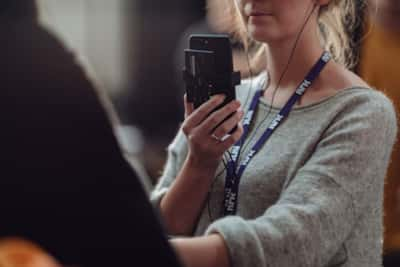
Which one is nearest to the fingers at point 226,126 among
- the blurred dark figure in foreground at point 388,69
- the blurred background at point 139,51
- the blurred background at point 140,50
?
the blurred dark figure in foreground at point 388,69

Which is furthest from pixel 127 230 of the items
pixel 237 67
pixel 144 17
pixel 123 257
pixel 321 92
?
pixel 144 17

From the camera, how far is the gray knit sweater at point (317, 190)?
100 cm

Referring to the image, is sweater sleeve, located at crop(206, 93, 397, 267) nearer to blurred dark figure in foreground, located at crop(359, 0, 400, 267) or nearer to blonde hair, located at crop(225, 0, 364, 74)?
blonde hair, located at crop(225, 0, 364, 74)

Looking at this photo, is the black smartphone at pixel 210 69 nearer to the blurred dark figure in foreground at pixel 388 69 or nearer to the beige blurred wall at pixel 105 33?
the blurred dark figure in foreground at pixel 388 69

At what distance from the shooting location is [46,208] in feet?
2.10

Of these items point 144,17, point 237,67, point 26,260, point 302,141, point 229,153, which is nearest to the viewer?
point 26,260

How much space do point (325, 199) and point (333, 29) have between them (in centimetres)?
49

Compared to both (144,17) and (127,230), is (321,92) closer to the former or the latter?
(127,230)

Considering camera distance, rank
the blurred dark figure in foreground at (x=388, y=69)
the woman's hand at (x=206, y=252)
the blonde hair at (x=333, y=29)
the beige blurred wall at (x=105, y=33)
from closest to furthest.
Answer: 1. the woman's hand at (x=206, y=252)
2. the blonde hair at (x=333, y=29)
3. the blurred dark figure in foreground at (x=388, y=69)
4. the beige blurred wall at (x=105, y=33)

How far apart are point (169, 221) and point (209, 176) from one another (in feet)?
0.35

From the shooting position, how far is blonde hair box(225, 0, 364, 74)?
140 centimetres

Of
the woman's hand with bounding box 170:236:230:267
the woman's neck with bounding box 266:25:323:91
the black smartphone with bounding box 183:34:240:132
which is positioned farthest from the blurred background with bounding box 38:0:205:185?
the woman's hand with bounding box 170:236:230:267

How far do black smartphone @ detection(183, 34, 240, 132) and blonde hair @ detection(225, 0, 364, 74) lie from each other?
178 mm

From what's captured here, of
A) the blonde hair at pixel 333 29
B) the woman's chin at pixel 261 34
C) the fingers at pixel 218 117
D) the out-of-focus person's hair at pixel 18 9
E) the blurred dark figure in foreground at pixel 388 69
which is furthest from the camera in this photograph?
the blurred dark figure in foreground at pixel 388 69
